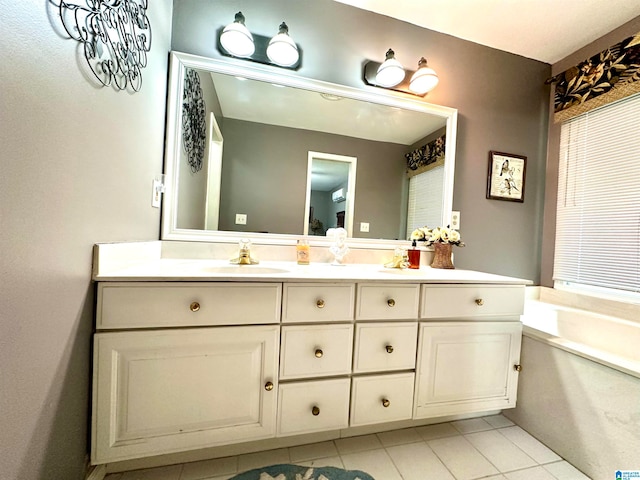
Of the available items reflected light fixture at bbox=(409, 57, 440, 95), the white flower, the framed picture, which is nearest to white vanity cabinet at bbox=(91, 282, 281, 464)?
the white flower

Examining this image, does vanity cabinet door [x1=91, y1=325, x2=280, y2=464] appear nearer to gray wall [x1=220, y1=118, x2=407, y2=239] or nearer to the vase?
gray wall [x1=220, y1=118, x2=407, y2=239]

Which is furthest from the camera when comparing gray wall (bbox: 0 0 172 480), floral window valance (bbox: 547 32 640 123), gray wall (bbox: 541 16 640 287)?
gray wall (bbox: 541 16 640 287)

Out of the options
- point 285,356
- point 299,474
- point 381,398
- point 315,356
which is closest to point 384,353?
point 381,398

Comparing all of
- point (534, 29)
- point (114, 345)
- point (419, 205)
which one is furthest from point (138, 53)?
point (534, 29)

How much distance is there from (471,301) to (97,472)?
1599 millimetres

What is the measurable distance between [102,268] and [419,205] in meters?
1.61

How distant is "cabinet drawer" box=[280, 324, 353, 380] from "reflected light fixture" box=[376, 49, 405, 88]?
4.70 ft

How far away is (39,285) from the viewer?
1.86 feet

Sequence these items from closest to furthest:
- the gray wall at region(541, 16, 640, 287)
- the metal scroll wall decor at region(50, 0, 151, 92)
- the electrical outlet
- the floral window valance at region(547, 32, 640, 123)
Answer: the metal scroll wall decor at region(50, 0, 151, 92) < the floral window valance at region(547, 32, 640, 123) < the electrical outlet < the gray wall at region(541, 16, 640, 287)

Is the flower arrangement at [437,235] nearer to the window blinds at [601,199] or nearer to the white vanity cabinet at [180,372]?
the window blinds at [601,199]

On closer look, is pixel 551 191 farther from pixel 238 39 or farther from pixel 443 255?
pixel 238 39

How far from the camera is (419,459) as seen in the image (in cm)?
107

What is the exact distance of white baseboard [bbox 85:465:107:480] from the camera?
2.83ft

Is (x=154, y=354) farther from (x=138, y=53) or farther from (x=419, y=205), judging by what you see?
(x=419, y=205)
